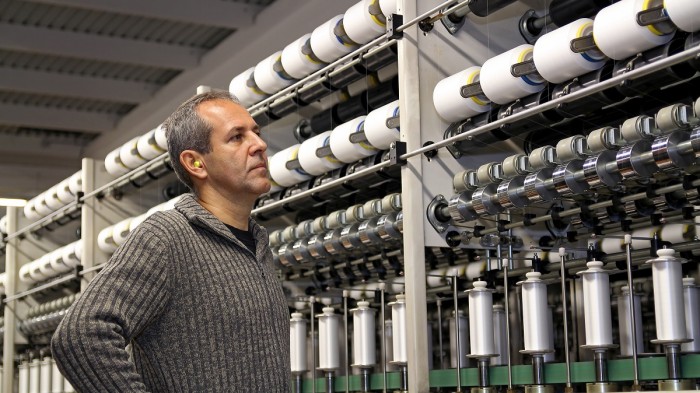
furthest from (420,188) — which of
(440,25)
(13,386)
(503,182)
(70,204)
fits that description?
(13,386)

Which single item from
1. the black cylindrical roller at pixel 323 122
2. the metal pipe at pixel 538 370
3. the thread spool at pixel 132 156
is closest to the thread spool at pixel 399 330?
the metal pipe at pixel 538 370

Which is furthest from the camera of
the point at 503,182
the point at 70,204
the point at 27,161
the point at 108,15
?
the point at 27,161

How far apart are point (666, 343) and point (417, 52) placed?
60.8 inches

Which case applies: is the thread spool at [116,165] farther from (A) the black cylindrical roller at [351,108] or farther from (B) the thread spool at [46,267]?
(A) the black cylindrical roller at [351,108]

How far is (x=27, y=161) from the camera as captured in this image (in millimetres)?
11750

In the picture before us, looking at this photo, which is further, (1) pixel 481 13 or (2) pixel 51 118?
(2) pixel 51 118

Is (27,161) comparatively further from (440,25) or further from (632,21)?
(632,21)

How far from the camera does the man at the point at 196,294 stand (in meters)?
1.90

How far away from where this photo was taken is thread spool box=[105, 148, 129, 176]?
6969mm

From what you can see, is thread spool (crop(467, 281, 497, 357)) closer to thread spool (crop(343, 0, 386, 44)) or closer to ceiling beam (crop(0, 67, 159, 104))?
thread spool (crop(343, 0, 386, 44))

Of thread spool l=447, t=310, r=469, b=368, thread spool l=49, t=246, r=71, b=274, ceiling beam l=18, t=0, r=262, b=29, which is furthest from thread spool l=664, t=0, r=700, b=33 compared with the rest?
thread spool l=49, t=246, r=71, b=274

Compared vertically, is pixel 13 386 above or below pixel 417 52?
below

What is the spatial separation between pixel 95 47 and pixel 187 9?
1332 millimetres

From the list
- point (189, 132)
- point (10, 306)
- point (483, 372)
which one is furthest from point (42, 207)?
point (189, 132)
